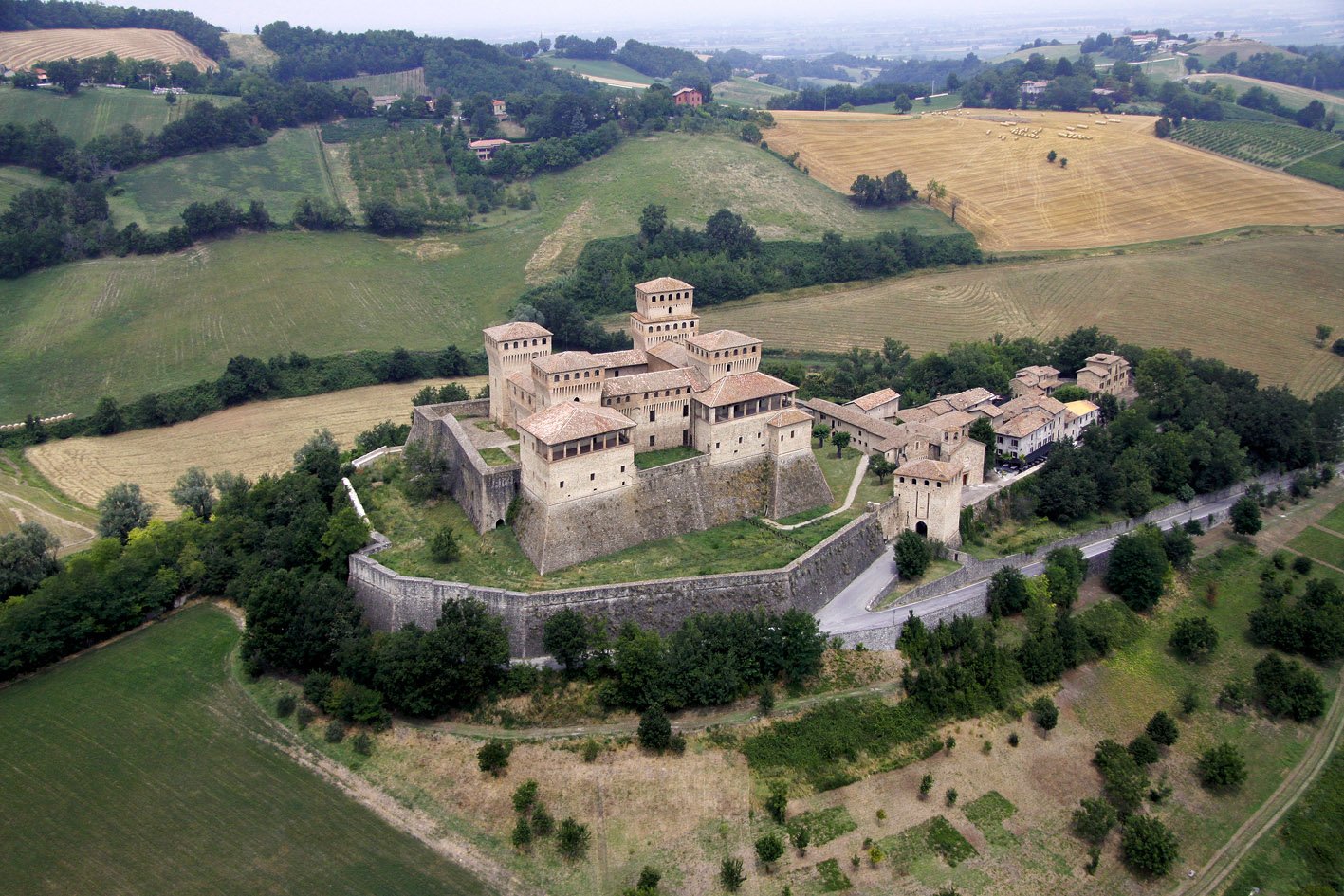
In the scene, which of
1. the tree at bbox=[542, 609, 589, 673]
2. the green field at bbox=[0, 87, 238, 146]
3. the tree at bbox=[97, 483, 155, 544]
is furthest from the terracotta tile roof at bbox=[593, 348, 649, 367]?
the green field at bbox=[0, 87, 238, 146]

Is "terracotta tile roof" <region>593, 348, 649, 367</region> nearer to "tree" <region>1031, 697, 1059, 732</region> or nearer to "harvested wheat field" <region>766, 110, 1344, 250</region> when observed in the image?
"tree" <region>1031, 697, 1059, 732</region>

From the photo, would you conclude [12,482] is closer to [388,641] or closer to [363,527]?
[363,527]

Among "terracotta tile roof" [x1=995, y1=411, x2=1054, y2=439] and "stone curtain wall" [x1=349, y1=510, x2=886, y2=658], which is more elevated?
"terracotta tile roof" [x1=995, y1=411, x2=1054, y2=439]

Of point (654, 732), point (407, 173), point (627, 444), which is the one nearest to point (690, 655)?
point (654, 732)

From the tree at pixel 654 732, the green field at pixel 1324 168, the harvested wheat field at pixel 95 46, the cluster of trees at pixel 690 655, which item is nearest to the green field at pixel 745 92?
the green field at pixel 1324 168

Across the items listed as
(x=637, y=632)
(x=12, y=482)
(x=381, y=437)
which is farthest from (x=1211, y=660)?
(x=12, y=482)

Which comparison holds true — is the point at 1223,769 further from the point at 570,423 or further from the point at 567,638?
the point at 570,423

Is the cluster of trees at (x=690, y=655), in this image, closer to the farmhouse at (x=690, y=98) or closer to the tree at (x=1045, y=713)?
the tree at (x=1045, y=713)
